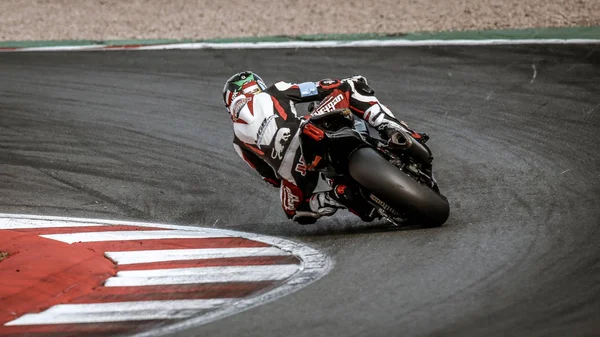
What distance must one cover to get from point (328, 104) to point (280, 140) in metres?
0.45

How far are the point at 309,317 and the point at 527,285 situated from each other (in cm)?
126

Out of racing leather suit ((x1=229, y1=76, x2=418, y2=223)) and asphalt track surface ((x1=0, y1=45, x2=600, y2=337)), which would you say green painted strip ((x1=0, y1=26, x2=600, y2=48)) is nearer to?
asphalt track surface ((x1=0, y1=45, x2=600, y2=337))

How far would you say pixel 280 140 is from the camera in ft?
23.7

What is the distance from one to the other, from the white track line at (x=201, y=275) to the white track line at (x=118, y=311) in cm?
43

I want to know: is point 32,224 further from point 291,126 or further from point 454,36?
point 454,36

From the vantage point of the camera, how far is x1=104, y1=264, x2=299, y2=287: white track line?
20.2 feet

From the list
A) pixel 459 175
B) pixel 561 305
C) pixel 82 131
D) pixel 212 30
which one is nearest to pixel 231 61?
pixel 212 30

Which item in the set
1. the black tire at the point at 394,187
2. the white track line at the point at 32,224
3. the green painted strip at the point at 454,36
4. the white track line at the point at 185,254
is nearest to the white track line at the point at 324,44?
the green painted strip at the point at 454,36

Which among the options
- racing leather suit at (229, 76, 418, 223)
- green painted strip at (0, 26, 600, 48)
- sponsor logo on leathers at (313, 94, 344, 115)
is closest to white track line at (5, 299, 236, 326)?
racing leather suit at (229, 76, 418, 223)

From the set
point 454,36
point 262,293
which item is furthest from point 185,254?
point 454,36

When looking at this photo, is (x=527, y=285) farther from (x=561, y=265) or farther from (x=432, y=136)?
(x=432, y=136)

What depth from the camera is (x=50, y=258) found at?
6578 millimetres

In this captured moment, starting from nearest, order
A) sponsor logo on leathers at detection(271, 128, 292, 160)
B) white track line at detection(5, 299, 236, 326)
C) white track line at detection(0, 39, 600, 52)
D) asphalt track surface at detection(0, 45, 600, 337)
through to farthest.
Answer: asphalt track surface at detection(0, 45, 600, 337) < white track line at detection(5, 299, 236, 326) < sponsor logo on leathers at detection(271, 128, 292, 160) < white track line at detection(0, 39, 600, 52)

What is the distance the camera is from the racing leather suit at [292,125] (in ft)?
23.7
